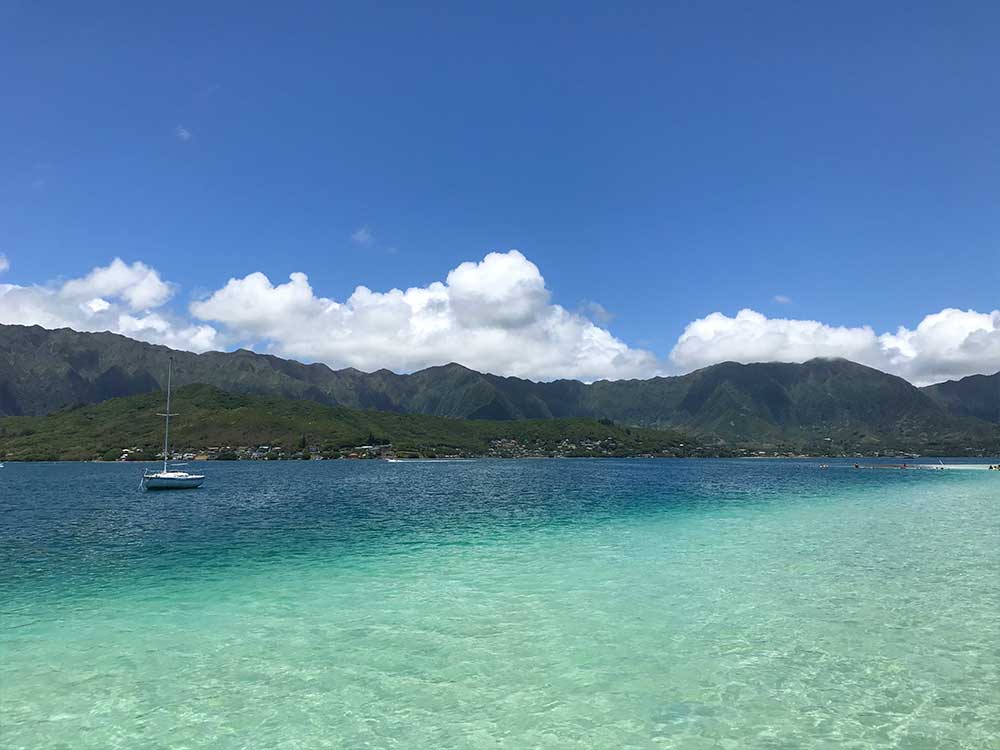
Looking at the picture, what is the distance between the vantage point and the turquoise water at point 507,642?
1631 cm

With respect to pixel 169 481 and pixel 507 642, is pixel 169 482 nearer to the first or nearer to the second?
pixel 169 481

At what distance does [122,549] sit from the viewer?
51938 millimetres

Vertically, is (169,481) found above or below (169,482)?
above

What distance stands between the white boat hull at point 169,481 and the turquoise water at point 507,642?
72.3 meters

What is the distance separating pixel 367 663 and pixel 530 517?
54.2m

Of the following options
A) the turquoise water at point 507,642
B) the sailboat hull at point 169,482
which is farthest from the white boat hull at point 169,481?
the turquoise water at point 507,642

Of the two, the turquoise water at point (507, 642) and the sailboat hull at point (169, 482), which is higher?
the turquoise water at point (507, 642)

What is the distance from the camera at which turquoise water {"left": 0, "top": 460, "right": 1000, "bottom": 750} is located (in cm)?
1631

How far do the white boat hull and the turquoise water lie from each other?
7226cm

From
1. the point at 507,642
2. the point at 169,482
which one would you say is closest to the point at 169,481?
the point at 169,482

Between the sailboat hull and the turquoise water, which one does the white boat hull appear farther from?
the turquoise water

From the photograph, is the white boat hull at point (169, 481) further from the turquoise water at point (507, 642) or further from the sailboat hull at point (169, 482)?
the turquoise water at point (507, 642)

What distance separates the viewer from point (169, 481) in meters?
122

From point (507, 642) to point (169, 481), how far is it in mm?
119461
